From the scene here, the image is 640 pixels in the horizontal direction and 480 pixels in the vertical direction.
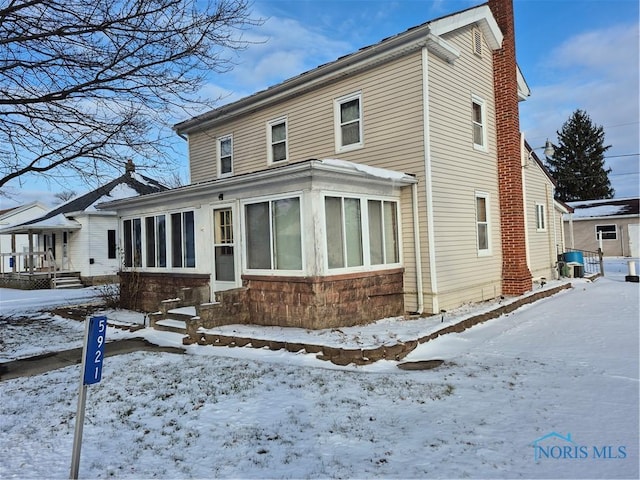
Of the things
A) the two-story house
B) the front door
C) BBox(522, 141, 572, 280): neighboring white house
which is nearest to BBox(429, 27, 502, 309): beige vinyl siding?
the two-story house

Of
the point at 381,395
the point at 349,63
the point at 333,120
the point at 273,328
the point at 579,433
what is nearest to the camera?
the point at 579,433

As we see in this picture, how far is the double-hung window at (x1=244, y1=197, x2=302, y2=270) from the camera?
8656mm

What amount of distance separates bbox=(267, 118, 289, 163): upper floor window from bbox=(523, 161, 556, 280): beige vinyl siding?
795cm

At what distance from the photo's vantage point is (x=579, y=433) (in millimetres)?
3771

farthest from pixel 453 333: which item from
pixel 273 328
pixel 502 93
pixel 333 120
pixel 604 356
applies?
pixel 502 93

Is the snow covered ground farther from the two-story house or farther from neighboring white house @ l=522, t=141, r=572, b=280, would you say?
neighboring white house @ l=522, t=141, r=572, b=280

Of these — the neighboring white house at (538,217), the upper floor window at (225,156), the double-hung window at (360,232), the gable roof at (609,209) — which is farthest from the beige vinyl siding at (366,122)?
the gable roof at (609,209)

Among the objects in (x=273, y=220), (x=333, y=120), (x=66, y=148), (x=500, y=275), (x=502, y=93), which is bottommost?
(x=500, y=275)

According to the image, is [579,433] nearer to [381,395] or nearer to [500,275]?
[381,395]

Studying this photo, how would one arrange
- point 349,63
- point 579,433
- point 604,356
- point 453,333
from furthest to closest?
point 349,63
point 453,333
point 604,356
point 579,433

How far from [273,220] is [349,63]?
15.3 ft

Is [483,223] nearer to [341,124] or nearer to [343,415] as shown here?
[341,124]

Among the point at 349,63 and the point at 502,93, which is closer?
the point at 349,63

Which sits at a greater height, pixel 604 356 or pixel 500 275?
pixel 500 275
